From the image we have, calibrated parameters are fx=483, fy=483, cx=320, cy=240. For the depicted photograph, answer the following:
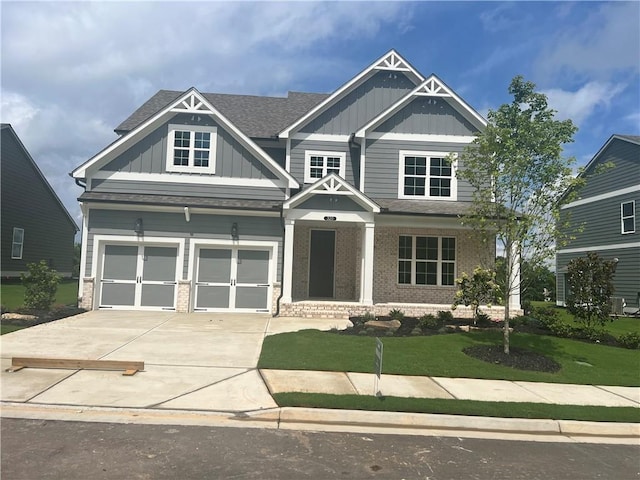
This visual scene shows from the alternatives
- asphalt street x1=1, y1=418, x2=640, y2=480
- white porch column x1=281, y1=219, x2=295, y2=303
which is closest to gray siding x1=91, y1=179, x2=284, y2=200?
white porch column x1=281, y1=219, x2=295, y2=303

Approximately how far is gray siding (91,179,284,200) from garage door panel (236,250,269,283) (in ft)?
6.36

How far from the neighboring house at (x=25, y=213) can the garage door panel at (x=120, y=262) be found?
537 inches

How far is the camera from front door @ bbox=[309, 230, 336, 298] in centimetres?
1850

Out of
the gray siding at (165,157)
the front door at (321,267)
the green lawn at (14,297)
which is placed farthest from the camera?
the front door at (321,267)

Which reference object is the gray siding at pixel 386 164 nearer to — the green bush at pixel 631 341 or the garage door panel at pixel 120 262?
the green bush at pixel 631 341

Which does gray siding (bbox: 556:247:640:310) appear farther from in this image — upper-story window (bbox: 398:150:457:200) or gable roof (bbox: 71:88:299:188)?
gable roof (bbox: 71:88:299:188)

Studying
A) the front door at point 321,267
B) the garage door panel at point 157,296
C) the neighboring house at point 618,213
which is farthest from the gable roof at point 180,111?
the neighboring house at point 618,213

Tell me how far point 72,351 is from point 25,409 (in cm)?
340

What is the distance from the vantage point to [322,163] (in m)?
18.7

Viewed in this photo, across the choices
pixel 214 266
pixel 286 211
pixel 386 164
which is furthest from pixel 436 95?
pixel 214 266

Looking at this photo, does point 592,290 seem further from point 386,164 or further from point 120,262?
point 120,262

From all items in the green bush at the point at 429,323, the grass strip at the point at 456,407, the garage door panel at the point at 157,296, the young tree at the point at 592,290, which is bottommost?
the grass strip at the point at 456,407

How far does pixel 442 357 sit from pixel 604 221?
1898cm

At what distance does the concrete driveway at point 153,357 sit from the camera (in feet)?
22.5
